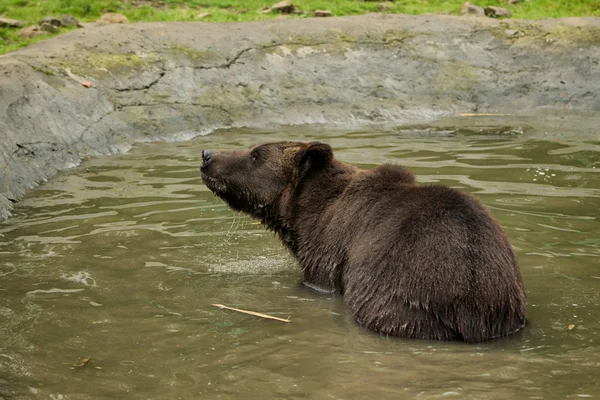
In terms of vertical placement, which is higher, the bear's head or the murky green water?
the bear's head

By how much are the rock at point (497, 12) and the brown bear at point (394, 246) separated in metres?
11.2

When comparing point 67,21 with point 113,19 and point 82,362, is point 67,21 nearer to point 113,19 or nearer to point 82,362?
point 113,19

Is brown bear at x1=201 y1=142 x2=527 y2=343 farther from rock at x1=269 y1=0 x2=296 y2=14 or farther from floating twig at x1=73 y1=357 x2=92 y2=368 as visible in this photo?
rock at x1=269 y1=0 x2=296 y2=14

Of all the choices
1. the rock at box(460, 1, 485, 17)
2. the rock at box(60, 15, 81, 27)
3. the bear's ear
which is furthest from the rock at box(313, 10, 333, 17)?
the bear's ear

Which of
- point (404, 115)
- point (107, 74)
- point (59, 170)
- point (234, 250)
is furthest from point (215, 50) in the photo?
point (234, 250)

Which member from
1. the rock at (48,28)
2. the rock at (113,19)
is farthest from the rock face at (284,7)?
the rock at (48,28)

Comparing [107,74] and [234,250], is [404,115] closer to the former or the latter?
[107,74]

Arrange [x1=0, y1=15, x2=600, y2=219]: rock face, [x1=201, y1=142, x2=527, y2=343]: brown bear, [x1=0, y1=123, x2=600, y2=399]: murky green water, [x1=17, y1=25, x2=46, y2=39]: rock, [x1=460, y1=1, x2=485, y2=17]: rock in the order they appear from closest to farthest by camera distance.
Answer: [x1=0, y1=123, x2=600, y2=399]: murky green water < [x1=201, y1=142, x2=527, y2=343]: brown bear < [x1=0, y1=15, x2=600, y2=219]: rock face < [x1=17, y1=25, x2=46, y2=39]: rock < [x1=460, y1=1, x2=485, y2=17]: rock

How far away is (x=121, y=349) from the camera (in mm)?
5926

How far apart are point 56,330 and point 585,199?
20.2 feet

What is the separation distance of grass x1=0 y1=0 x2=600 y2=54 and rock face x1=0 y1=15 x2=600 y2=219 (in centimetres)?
204

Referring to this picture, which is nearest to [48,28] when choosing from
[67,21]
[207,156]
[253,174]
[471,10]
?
[67,21]

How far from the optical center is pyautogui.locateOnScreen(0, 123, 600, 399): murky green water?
209 inches

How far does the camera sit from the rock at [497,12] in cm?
1764
